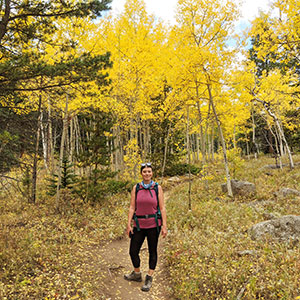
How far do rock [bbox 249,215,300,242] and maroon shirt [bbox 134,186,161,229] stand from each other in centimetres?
316

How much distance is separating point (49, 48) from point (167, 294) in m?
7.96

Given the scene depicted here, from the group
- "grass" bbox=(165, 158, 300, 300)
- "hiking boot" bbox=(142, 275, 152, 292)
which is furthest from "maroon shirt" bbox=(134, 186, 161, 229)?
"grass" bbox=(165, 158, 300, 300)

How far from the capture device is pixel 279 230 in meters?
5.14

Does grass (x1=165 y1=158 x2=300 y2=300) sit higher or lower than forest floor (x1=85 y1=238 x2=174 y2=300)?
higher

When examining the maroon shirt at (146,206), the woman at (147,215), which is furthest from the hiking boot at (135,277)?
the maroon shirt at (146,206)

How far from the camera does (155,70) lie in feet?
37.6

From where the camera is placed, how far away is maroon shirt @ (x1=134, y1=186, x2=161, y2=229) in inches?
145

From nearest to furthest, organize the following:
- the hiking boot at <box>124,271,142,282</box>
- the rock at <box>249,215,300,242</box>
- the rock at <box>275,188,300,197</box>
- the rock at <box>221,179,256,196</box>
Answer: the hiking boot at <box>124,271,142,282</box>, the rock at <box>249,215,300,242</box>, the rock at <box>275,188,300,197</box>, the rock at <box>221,179,256,196</box>

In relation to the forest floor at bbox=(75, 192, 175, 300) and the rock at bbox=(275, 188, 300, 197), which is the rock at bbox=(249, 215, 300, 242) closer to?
the forest floor at bbox=(75, 192, 175, 300)

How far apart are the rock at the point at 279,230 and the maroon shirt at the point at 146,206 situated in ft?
10.4

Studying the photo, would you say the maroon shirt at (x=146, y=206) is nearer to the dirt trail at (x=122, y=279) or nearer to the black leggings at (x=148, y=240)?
the black leggings at (x=148, y=240)

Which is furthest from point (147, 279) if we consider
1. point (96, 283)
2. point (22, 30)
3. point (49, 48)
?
point (49, 48)

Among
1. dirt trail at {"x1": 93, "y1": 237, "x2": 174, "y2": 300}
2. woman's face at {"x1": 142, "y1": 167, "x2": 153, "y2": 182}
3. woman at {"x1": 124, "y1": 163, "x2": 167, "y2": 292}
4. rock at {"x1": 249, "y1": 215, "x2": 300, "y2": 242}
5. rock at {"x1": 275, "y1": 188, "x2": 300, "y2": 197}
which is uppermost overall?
woman's face at {"x1": 142, "y1": 167, "x2": 153, "y2": 182}

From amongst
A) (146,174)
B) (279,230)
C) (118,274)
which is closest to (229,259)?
(279,230)
